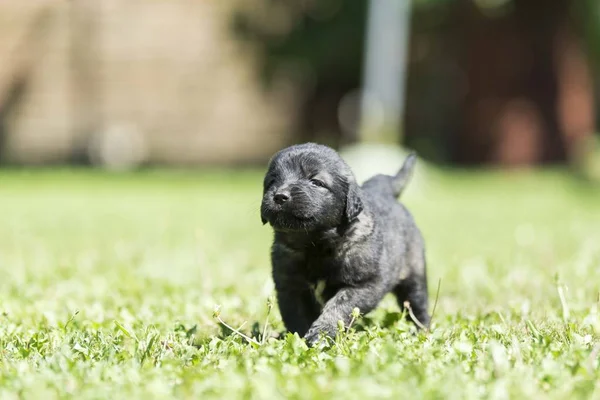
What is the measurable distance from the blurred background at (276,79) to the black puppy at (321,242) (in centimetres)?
1517

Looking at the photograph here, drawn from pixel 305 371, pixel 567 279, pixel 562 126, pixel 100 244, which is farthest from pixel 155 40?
pixel 305 371

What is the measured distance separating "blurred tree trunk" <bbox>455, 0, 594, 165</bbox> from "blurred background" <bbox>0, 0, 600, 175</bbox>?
3 cm

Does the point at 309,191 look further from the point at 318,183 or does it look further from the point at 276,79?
the point at 276,79

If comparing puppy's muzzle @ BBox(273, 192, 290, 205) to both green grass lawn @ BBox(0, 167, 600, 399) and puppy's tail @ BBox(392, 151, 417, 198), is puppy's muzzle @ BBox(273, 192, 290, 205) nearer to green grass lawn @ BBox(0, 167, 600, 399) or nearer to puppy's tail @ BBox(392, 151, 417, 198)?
green grass lawn @ BBox(0, 167, 600, 399)

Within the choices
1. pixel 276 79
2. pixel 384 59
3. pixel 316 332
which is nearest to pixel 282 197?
pixel 316 332

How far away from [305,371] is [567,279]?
3.09 m

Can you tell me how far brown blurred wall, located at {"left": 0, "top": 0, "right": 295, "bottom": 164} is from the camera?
76.7ft

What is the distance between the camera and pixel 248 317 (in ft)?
15.2

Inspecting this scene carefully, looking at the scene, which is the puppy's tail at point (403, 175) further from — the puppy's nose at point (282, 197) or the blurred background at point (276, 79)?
the blurred background at point (276, 79)

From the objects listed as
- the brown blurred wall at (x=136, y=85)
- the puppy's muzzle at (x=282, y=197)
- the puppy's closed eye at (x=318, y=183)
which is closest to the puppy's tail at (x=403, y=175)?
the puppy's closed eye at (x=318, y=183)

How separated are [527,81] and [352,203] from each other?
17.9 m

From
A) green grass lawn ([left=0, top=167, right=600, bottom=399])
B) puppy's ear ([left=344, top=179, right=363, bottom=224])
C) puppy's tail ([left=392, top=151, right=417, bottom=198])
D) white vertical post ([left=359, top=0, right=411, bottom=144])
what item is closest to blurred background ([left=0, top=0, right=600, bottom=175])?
white vertical post ([left=359, top=0, right=411, bottom=144])

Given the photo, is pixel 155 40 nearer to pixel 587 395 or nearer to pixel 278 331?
pixel 278 331

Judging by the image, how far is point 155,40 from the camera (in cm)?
2452
